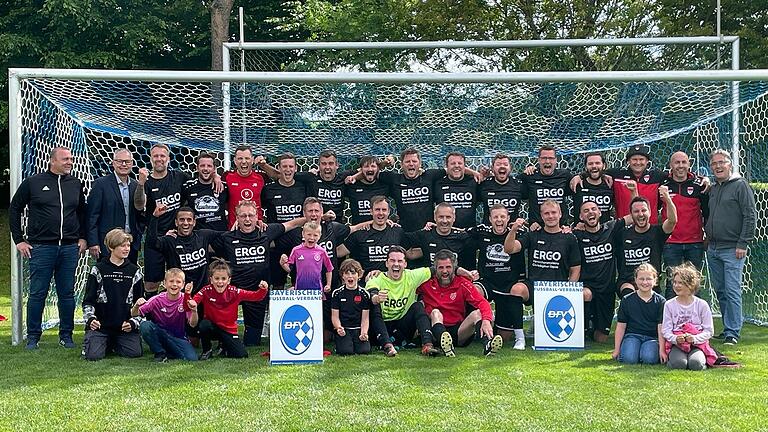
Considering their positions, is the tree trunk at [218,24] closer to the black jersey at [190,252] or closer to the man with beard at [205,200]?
the man with beard at [205,200]

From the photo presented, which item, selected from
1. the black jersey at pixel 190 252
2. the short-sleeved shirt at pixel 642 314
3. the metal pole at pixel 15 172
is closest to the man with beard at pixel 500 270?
the short-sleeved shirt at pixel 642 314

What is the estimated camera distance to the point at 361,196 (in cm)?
792

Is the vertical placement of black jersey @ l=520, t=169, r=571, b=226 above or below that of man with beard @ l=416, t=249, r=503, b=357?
above

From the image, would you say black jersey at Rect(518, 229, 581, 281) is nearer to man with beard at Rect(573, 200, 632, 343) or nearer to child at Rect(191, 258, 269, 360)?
man with beard at Rect(573, 200, 632, 343)

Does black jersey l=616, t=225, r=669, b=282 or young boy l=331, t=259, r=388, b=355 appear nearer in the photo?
young boy l=331, t=259, r=388, b=355

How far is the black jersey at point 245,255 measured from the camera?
279 inches

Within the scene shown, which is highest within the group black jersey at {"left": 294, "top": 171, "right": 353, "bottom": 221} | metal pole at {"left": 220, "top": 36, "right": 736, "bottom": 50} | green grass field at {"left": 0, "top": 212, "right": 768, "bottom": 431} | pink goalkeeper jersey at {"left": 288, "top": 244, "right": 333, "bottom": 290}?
metal pole at {"left": 220, "top": 36, "right": 736, "bottom": 50}

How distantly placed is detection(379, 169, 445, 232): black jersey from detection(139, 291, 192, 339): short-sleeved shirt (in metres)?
2.45

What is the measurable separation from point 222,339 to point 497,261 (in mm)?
2652

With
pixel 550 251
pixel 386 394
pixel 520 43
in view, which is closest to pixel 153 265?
pixel 386 394

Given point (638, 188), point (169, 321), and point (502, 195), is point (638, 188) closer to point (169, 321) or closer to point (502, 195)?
point (502, 195)

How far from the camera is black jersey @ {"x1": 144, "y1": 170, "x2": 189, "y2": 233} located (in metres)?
7.52

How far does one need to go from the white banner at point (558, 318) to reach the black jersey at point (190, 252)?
2984mm

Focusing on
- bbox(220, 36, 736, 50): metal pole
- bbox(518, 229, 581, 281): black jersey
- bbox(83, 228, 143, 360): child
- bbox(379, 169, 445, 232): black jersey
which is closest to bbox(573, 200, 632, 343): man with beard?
bbox(518, 229, 581, 281): black jersey
